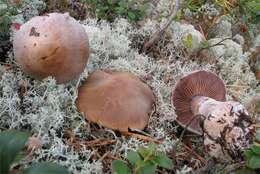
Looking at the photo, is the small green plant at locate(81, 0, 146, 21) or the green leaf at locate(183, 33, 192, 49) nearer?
the green leaf at locate(183, 33, 192, 49)

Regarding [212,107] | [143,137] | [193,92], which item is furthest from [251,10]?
[143,137]

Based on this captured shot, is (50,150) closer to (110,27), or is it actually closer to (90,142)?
(90,142)

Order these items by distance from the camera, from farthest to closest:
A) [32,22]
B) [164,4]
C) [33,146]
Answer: [164,4], [32,22], [33,146]

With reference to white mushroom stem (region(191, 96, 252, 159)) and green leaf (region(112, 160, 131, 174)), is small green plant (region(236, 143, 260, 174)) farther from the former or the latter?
green leaf (region(112, 160, 131, 174))

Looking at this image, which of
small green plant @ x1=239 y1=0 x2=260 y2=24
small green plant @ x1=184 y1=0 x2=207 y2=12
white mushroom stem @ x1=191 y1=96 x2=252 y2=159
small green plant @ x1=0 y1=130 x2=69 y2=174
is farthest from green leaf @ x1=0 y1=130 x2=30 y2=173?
small green plant @ x1=239 y1=0 x2=260 y2=24

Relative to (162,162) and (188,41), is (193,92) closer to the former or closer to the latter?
(188,41)

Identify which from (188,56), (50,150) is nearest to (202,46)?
(188,56)
